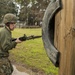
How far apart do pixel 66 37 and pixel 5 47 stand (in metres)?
4.00

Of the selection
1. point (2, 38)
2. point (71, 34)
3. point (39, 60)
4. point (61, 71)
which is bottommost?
point (39, 60)

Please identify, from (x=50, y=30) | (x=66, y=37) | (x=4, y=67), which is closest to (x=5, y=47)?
(x=4, y=67)

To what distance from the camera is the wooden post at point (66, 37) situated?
152 centimetres

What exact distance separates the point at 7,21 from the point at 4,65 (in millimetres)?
876

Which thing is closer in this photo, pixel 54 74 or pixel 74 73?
pixel 74 73

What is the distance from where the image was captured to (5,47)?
5.53 meters

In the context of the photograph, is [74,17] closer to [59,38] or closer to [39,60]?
[59,38]

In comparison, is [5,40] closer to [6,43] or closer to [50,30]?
[6,43]

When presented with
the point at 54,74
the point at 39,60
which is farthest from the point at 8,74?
the point at 39,60

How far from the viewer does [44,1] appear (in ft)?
178

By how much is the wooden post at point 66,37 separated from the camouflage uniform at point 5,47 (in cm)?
379

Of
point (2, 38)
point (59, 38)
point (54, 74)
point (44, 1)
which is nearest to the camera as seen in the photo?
point (59, 38)

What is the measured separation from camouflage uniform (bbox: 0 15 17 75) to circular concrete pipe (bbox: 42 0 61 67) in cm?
360

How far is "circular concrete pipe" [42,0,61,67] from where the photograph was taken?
1752 millimetres
